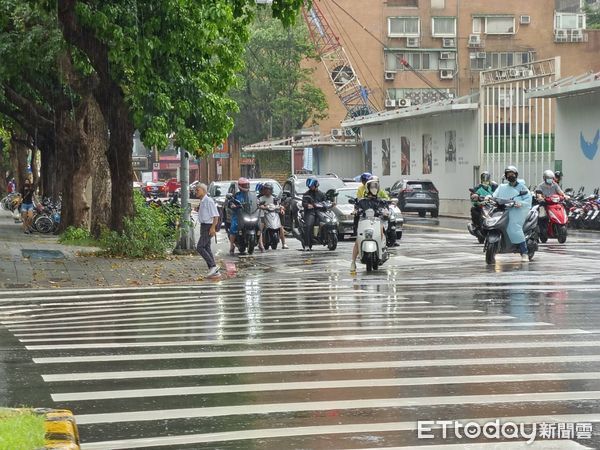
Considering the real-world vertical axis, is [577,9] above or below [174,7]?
above

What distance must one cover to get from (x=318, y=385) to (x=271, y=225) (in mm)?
20130

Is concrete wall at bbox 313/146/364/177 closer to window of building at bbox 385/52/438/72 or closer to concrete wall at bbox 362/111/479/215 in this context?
concrete wall at bbox 362/111/479/215

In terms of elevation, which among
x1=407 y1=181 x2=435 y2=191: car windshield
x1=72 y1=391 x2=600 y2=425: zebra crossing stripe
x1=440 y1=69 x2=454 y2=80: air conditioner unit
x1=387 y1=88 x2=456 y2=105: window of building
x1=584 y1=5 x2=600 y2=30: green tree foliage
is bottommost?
x1=72 y1=391 x2=600 y2=425: zebra crossing stripe

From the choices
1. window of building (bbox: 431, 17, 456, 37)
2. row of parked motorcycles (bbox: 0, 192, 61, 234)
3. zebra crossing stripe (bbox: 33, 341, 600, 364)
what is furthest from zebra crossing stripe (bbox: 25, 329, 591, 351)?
window of building (bbox: 431, 17, 456, 37)

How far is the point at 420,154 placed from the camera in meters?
61.3

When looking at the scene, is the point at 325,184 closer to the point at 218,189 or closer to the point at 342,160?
the point at 218,189

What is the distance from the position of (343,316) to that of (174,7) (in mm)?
11198

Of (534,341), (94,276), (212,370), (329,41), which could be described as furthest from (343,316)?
(329,41)

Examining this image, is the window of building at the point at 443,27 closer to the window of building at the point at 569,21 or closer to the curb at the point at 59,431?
the window of building at the point at 569,21

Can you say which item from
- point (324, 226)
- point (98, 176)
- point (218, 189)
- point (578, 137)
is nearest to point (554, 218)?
point (324, 226)

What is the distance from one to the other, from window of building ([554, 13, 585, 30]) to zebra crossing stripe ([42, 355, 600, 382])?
262 ft

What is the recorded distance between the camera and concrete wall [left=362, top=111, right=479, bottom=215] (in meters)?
54.1

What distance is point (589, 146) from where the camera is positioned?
42.8m

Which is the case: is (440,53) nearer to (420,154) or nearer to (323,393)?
(420,154)
